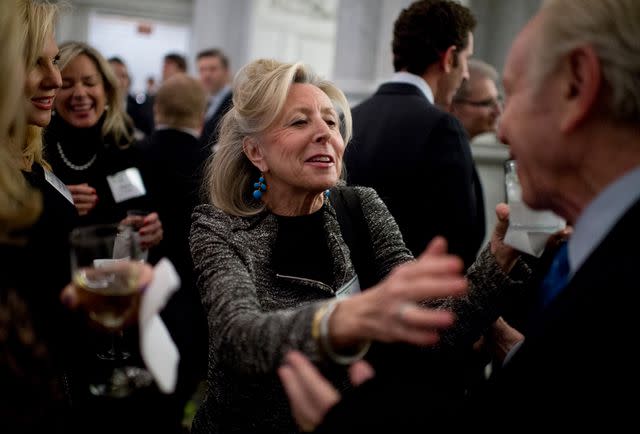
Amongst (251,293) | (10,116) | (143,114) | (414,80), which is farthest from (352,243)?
Answer: (143,114)

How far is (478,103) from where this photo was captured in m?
3.91

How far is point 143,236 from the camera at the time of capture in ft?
9.39

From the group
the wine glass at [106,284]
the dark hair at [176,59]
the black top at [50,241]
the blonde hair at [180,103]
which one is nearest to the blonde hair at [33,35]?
the black top at [50,241]

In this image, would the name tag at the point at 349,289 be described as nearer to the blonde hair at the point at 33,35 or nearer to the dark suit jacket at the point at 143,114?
the blonde hair at the point at 33,35

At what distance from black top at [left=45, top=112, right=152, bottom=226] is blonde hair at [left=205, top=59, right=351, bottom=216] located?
1228 mm

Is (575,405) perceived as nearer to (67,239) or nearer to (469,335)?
(469,335)

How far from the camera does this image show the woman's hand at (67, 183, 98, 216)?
2869 millimetres

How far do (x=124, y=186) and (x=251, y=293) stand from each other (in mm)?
1828

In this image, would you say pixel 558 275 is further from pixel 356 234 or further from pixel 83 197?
pixel 83 197

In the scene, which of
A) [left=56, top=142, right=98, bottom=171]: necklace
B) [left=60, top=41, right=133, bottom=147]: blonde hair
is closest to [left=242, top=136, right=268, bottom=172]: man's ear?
[left=56, top=142, right=98, bottom=171]: necklace

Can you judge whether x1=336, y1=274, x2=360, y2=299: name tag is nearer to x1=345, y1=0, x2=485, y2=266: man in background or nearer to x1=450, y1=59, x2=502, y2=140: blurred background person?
x1=345, y1=0, x2=485, y2=266: man in background

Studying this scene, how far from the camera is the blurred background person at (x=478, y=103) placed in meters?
3.88

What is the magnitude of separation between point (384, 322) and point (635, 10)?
0.62 m

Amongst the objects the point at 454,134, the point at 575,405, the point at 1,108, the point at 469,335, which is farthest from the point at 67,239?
the point at 454,134
